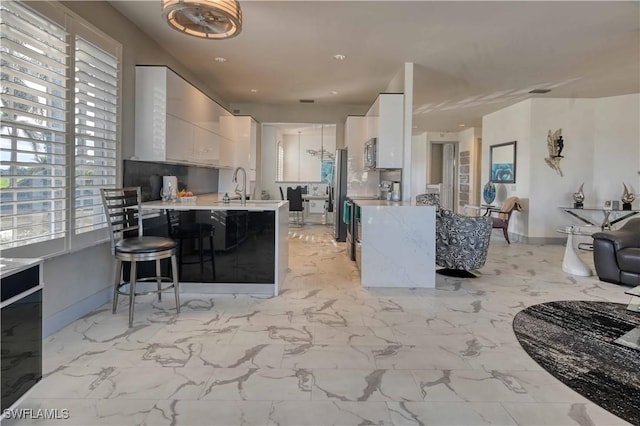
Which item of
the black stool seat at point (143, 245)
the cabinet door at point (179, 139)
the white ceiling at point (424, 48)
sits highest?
the white ceiling at point (424, 48)

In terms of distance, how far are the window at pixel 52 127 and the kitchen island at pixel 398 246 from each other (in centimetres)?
257

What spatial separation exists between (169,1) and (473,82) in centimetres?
477

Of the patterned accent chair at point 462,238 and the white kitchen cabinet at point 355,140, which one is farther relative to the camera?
the white kitchen cabinet at point 355,140

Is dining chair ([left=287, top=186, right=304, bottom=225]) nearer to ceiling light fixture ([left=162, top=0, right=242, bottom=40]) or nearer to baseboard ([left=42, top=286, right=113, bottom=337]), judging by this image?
baseboard ([left=42, top=286, right=113, bottom=337])

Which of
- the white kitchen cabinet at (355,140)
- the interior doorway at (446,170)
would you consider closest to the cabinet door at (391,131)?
the white kitchen cabinet at (355,140)

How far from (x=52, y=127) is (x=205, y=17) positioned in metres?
1.33

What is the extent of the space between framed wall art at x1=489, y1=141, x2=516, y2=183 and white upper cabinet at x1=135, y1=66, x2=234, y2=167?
5.87 meters

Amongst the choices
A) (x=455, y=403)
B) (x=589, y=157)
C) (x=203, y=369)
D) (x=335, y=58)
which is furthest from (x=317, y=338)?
(x=589, y=157)

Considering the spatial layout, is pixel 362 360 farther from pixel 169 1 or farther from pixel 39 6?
pixel 39 6

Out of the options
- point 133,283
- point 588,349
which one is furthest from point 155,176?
point 588,349

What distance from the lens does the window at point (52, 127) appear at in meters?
2.27

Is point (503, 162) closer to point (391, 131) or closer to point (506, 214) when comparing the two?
point (506, 214)

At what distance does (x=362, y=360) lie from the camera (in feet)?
7.80

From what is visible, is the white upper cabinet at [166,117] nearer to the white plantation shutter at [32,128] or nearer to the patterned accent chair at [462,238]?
the white plantation shutter at [32,128]
